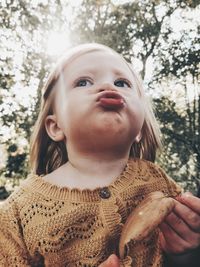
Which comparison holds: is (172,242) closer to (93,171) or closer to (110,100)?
(93,171)

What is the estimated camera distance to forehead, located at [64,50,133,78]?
1.54m

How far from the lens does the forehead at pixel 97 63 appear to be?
1537mm

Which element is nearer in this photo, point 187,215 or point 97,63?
point 187,215

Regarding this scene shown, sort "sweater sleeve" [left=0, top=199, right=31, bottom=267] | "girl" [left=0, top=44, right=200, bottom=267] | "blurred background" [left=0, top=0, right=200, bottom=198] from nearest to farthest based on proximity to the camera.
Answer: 1. "girl" [left=0, top=44, right=200, bottom=267]
2. "sweater sleeve" [left=0, top=199, right=31, bottom=267]
3. "blurred background" [left=0, top=0, right=200, bottom=198]

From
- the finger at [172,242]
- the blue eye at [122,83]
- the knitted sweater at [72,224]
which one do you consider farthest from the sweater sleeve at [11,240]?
the blue eye at [122,83]

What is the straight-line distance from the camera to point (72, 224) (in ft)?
4.58

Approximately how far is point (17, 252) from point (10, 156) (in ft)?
52.6

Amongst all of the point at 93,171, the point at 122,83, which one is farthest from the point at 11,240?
the point at 122,83

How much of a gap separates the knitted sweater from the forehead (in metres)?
0.38

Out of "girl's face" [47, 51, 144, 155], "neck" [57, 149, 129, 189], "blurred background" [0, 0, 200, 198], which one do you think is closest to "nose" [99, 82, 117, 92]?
"girl's face" [47, 51, 144, 155]

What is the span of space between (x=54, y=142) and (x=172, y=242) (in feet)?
2.29

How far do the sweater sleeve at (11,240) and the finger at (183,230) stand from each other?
0.53m

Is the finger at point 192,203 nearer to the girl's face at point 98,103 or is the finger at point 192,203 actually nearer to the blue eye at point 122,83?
the girl's face at point 98,103

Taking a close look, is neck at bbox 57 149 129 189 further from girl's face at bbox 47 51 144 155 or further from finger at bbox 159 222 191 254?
finger at bbox 159 222 191 254
